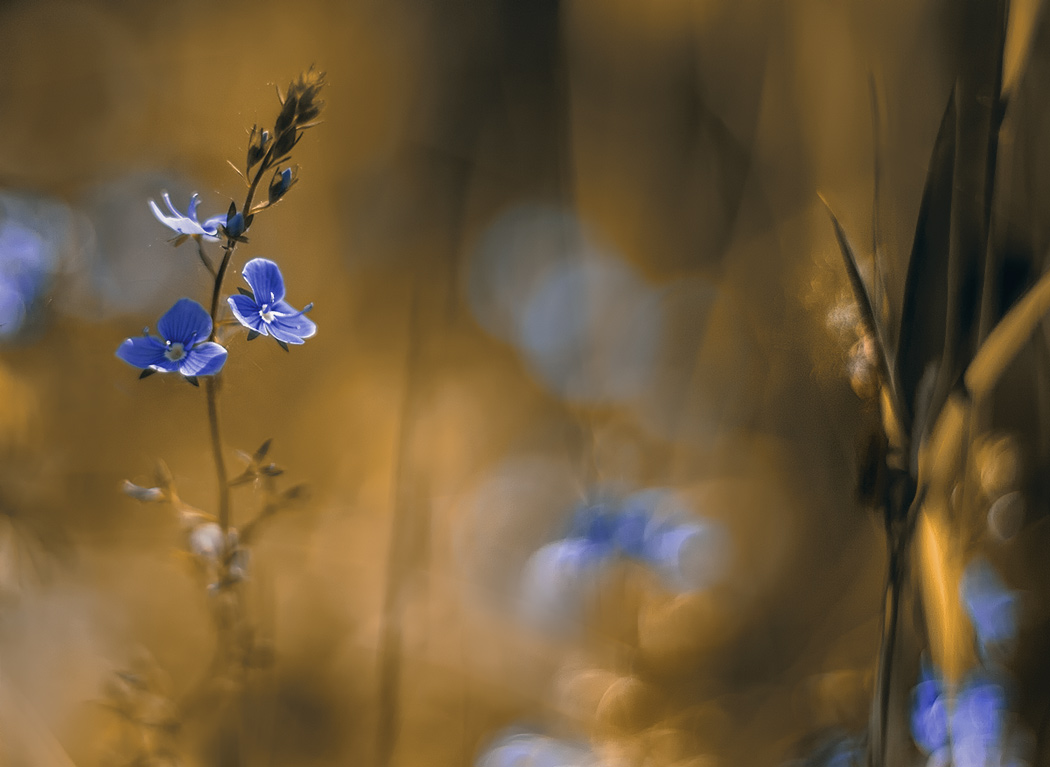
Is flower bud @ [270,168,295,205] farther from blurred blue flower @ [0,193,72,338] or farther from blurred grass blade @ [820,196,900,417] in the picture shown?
blurred grass blade @ [820,196,900,417]

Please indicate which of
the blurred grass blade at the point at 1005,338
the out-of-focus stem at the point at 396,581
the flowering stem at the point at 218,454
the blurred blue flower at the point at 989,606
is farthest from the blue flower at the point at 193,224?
the blurred blue flower at the point at 989,606

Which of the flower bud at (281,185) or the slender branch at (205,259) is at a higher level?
the flower bud at (281,185)

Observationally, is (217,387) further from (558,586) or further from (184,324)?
(558,586)

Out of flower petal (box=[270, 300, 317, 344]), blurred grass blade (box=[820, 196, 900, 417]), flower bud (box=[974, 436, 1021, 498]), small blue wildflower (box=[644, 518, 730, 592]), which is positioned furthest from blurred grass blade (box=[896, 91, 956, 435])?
flower petal (box=[270, 300, 317, 344])

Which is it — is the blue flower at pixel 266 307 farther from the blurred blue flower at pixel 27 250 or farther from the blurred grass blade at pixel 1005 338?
the blurred grass blade at pixel 1005 338

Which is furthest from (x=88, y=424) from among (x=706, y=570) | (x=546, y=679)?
(x=706, y=570)

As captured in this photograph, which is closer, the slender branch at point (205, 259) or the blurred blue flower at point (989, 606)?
the slender branch at point (205, 259)
